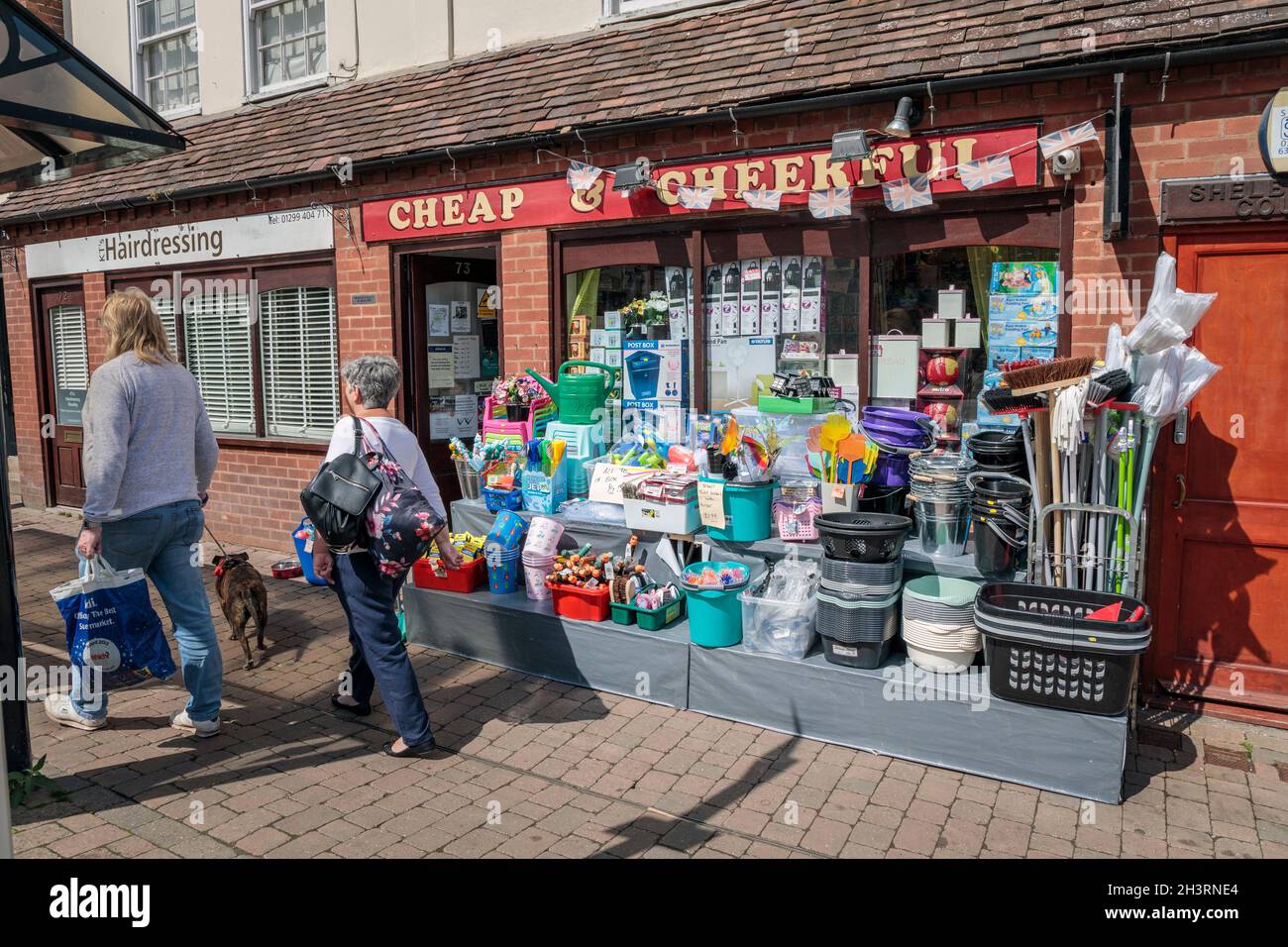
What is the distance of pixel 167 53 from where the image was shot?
10.8 m

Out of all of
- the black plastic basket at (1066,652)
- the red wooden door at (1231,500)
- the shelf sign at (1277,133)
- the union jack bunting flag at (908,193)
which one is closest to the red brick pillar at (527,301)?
the union jack bunting flag at (908,193)

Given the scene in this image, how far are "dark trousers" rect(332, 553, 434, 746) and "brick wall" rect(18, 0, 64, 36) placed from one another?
1008cm

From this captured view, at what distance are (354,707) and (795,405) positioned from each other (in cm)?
311

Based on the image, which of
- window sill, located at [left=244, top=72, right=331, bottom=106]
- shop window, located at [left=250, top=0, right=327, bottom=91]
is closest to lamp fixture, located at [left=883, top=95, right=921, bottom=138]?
window sill, located at [left=244, top=72, right=331, bottom=106]

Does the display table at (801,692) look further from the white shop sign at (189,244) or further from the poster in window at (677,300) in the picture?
the white shop sign at (189,244)

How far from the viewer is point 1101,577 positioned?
14.9ft

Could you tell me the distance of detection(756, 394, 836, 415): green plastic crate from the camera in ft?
19.2

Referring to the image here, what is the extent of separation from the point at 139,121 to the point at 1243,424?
5839mm

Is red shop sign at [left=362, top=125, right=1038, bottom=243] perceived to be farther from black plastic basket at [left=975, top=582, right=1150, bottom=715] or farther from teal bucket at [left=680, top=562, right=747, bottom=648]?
teal bucket at [left=680, top=562, right=747, bottom=648]

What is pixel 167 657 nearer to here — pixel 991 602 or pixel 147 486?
pixel 147 486

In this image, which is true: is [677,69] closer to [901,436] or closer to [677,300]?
[677,300]

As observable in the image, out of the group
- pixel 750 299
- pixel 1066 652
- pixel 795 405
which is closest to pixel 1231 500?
pixel 1066 652

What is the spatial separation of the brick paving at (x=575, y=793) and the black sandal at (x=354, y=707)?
7 cm

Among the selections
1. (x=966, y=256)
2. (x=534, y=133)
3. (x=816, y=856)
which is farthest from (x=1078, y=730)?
(x=534, y=133)
